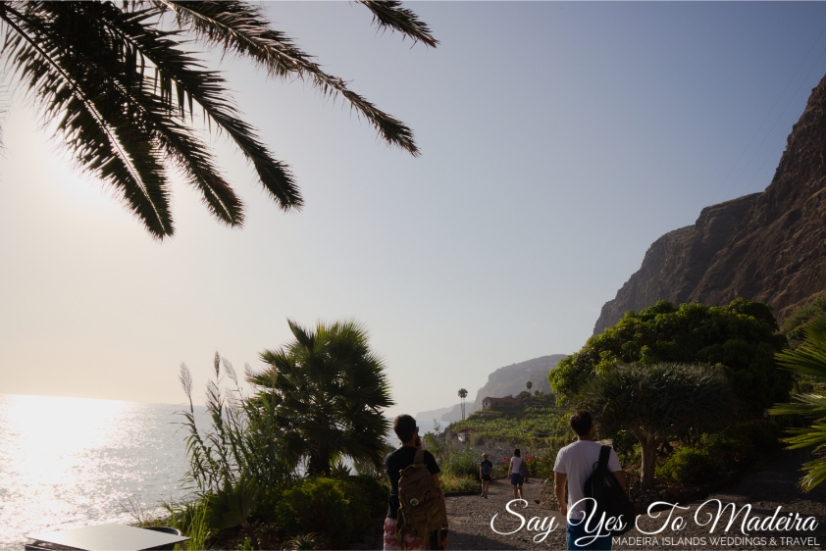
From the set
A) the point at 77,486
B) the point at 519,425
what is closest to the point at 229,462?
the point at 77,486

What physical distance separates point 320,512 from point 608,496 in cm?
619

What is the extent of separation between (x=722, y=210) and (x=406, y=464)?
126558mm

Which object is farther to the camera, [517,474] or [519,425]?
[519,425]

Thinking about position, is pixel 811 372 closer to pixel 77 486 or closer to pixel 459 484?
pixel 459 484

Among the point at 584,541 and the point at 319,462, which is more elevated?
the point at 584,541

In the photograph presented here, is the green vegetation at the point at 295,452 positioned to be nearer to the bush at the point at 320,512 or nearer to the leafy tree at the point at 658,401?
the bush at the point at 320,512

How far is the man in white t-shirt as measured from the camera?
395cm

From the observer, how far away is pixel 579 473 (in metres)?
4.08

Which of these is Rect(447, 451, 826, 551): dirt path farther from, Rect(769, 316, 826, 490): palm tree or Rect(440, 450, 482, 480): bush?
Rect(440, 450, 482, 480): bush

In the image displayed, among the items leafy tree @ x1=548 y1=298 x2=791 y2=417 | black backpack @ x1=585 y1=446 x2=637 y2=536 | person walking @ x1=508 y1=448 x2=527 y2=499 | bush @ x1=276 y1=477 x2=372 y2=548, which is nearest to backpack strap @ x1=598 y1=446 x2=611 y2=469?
black backpack @ x1=585 y1=446 x2=637 y2=536

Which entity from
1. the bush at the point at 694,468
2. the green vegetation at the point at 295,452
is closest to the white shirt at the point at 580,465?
the green vegetation at the point at 295,452

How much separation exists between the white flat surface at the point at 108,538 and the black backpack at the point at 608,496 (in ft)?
9.16

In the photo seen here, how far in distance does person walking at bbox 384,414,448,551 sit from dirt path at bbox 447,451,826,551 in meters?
5.28

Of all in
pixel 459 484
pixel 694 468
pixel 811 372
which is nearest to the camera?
pixel 811 372
